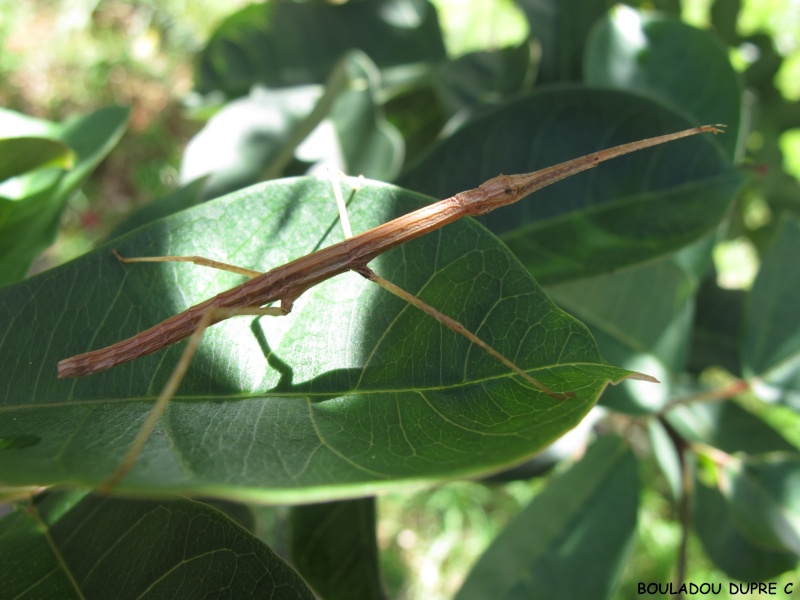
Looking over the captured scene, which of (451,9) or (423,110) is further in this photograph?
(451,9)

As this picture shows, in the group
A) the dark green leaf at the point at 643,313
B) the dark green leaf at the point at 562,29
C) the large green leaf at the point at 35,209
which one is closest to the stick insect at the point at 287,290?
the dark green leaf at the point at 643,313

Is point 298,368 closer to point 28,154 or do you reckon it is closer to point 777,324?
point 28,154

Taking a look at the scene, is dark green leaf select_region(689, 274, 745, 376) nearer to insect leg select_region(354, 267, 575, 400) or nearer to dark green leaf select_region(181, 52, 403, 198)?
dark green leaf select_region(181, 52, 403, 198)

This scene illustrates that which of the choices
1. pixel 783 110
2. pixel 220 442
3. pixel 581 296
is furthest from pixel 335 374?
pixel 783 110

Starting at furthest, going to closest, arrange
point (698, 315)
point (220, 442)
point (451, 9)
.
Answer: point (451, 9), point (698, 315), point (220, 442)

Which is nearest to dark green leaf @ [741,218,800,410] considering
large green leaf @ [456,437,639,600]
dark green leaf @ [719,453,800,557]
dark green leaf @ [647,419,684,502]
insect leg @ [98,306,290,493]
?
dark green leaf @ [719,453,800,557]

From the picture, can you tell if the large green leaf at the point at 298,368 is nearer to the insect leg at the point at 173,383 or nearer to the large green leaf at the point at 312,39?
the insect leg at the point at 173,383

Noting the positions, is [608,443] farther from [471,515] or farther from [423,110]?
[471,515]

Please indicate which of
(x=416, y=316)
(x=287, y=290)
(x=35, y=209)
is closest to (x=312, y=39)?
(x=35, y=209)
